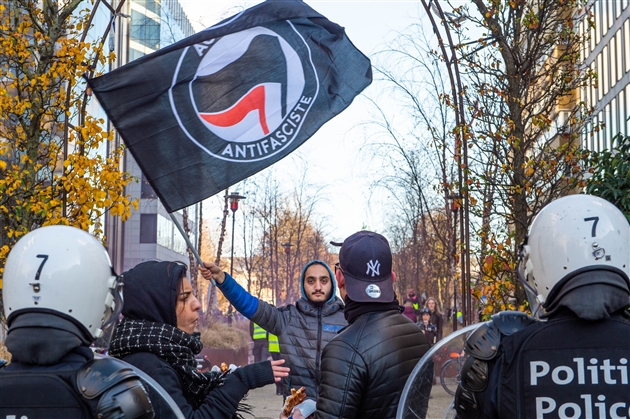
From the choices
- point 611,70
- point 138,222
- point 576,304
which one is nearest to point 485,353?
point 576,304

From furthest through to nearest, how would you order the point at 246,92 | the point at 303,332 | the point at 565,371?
1. the point at 246,92
2. the point at 303,332
3. the point at 565,371

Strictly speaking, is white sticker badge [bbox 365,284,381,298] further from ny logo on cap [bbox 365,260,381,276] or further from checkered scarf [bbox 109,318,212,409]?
checkered scarf [bbox 109,318,212,409]

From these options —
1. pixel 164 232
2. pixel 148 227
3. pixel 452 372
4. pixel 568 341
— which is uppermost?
pixel 148 227

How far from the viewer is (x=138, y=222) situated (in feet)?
181

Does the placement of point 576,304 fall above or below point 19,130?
below

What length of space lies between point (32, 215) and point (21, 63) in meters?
1.81

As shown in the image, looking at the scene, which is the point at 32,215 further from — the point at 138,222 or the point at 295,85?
the point at 138,222

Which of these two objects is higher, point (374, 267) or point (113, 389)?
point (374, 267)

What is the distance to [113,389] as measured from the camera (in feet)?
7.97

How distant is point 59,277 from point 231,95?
362 centimetres

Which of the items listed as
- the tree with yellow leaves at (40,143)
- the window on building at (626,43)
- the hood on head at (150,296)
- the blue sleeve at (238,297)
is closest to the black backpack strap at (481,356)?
the hood on head at (150,296)

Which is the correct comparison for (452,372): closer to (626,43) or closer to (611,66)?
(626,43)

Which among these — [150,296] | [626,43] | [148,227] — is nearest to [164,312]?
[150,296]

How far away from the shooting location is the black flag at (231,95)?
5535 millimetres
